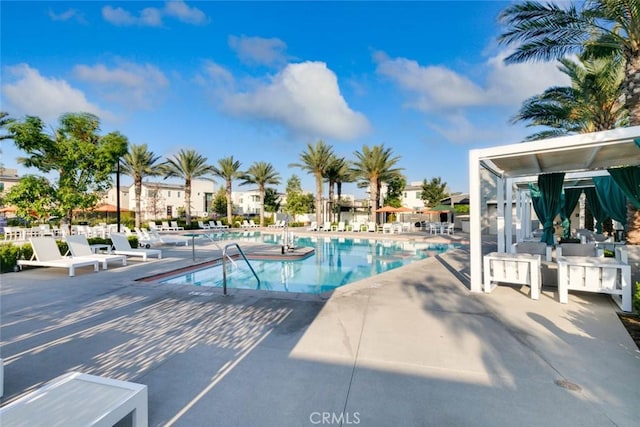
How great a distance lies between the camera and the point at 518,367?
3.01m

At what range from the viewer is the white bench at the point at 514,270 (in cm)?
541

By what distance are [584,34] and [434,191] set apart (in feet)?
116

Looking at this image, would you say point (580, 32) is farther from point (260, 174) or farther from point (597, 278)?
point (260, 174)

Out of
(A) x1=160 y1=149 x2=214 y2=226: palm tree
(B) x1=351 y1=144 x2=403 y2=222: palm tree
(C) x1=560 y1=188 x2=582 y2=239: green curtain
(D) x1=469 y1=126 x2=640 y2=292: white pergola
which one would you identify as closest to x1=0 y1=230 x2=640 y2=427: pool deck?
(D) x1=469 y1=126 x2=640 y2=292: white pergola

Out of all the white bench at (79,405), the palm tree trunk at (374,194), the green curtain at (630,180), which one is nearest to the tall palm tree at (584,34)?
the green curtain at (630,180)

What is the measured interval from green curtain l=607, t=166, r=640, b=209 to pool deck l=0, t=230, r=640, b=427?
2.12 m

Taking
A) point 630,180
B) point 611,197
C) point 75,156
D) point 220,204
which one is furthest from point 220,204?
point 630,180

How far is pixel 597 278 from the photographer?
496 centimetres

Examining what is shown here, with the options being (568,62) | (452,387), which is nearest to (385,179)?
(568,62)

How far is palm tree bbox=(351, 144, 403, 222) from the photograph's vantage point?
26734 mm

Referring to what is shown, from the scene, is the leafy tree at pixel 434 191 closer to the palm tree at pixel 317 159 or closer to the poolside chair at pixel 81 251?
the palm tree at pixel 317 159

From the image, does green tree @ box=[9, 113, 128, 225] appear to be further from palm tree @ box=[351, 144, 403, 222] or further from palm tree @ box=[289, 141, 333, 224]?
palm tree @ box=[351, 144, 403, 222]

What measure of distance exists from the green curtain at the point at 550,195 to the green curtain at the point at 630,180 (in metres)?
2.07

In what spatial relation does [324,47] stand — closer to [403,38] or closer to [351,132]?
[403,38]
